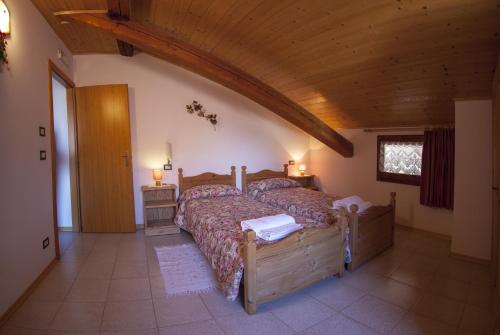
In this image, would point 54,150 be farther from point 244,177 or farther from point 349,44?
point 349,44

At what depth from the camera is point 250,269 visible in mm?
1948

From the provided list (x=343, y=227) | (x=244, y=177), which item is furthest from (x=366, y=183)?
(x=343, y=227)

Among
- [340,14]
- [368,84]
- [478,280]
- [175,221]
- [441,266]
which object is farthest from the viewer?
[175,221]

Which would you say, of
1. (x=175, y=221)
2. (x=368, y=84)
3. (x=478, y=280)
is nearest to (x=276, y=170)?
(x=175, y=221)

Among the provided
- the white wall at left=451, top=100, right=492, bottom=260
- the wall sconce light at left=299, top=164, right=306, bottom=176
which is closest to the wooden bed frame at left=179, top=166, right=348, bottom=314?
the white wall at left=451, top=100, right=492, bottom=260

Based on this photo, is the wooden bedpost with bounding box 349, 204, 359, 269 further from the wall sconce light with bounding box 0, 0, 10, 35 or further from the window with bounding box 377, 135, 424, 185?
the wall sconce light with bounding box 0, 0, 10, 35

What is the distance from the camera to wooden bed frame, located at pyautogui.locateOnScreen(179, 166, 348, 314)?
198cm

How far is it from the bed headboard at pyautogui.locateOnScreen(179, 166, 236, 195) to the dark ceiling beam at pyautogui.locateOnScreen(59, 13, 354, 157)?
1.36 meters

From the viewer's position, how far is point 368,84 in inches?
121

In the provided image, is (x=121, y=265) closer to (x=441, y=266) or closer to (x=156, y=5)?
(x=156, y=5)

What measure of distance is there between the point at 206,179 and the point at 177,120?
103 cm

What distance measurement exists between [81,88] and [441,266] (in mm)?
4945

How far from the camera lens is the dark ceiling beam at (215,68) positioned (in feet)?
9.79

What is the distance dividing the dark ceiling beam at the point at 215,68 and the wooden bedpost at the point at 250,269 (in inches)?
91.5
